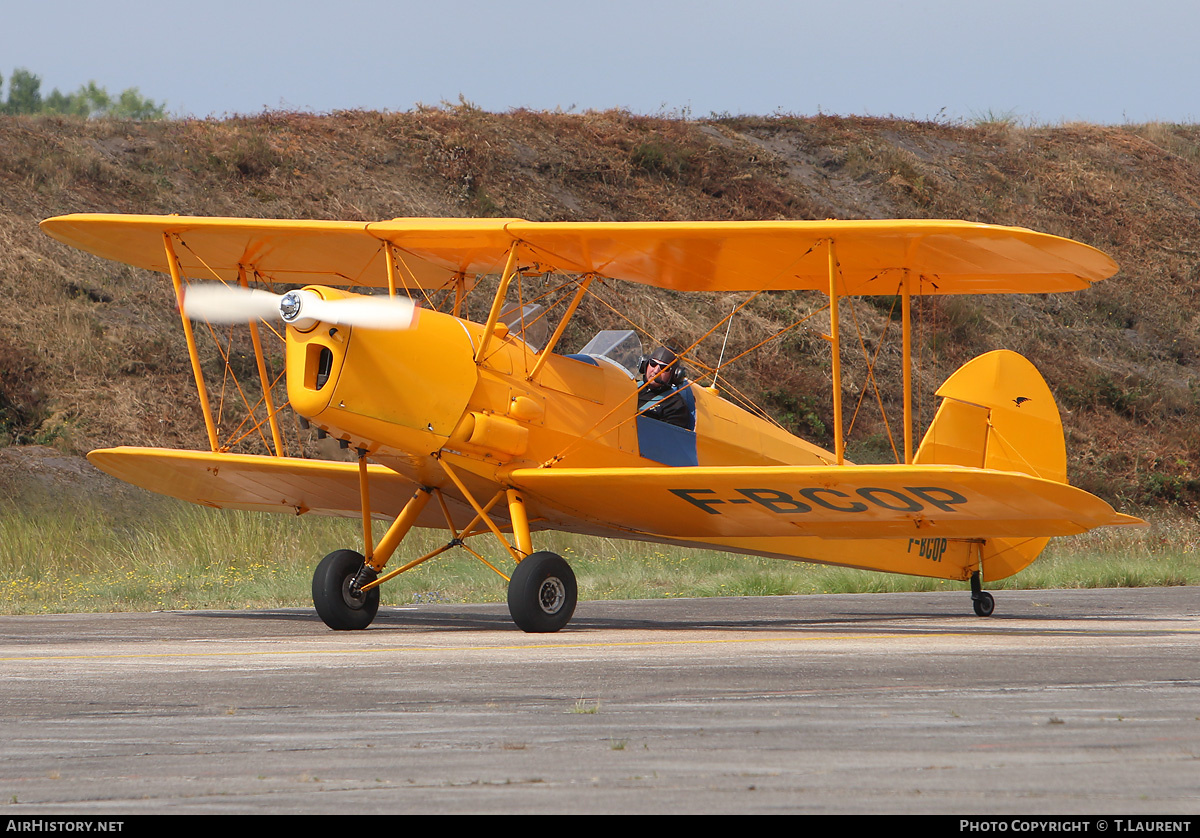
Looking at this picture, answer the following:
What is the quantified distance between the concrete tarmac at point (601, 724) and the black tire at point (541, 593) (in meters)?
0.29

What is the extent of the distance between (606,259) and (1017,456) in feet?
16.1

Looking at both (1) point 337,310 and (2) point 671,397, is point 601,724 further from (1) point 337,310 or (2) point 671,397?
(2) point 671,397

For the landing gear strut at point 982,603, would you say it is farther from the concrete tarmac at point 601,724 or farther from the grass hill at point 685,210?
the grass hill at point 685,210

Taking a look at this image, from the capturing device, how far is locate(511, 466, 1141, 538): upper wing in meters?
9.02

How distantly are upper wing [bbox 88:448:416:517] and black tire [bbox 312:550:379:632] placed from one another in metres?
1.08

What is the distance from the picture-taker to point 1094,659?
6875 mm

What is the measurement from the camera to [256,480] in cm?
1134

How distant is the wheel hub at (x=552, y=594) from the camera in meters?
9.17

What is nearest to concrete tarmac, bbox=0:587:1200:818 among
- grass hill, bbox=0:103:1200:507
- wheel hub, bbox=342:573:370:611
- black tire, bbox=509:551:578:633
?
black tire, bbox=509:551:578:633

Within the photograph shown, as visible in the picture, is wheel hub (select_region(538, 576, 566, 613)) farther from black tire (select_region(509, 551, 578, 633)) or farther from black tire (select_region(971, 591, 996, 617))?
black tire (select_region(971, 591, 996, 617))

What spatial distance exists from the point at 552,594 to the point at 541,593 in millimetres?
148

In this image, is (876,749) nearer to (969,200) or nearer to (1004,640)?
(1004,640)

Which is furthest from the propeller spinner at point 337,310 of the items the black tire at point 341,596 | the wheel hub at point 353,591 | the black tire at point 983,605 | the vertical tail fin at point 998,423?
the black tire at point 983,605
